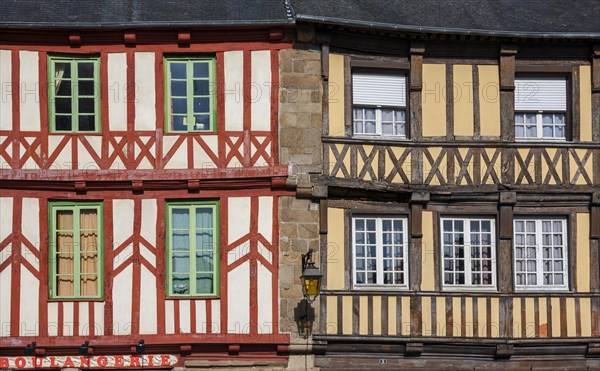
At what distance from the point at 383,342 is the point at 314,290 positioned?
133 centimetres

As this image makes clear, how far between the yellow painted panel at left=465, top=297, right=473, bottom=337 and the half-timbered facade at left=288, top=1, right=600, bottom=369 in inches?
0.8

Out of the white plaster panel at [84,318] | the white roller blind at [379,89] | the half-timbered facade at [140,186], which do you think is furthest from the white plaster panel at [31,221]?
the white roller blind at [379,89]

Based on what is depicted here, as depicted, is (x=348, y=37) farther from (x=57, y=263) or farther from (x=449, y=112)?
(x=57, y=263)

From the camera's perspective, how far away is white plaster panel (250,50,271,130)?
1997 cm

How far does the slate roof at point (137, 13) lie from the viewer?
1980 centimetres

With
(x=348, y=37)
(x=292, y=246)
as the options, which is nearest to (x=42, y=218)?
(x=292, y=246)

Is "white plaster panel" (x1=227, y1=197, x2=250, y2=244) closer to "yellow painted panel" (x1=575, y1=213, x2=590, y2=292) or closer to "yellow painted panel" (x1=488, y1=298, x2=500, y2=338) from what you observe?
"yellow painted panel" (x1=488, y1=298, x2=500, y2=338)

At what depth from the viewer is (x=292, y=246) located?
1980cm

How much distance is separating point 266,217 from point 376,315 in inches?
78.8

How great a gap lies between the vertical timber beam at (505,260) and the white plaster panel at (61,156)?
19.6 ft

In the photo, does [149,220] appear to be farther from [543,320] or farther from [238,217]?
[543,320]

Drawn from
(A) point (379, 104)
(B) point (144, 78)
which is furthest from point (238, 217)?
(A) point (379, 104)

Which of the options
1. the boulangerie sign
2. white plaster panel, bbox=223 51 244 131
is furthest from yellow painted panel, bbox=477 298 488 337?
the boulangerie sign

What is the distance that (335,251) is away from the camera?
20.0 metres
